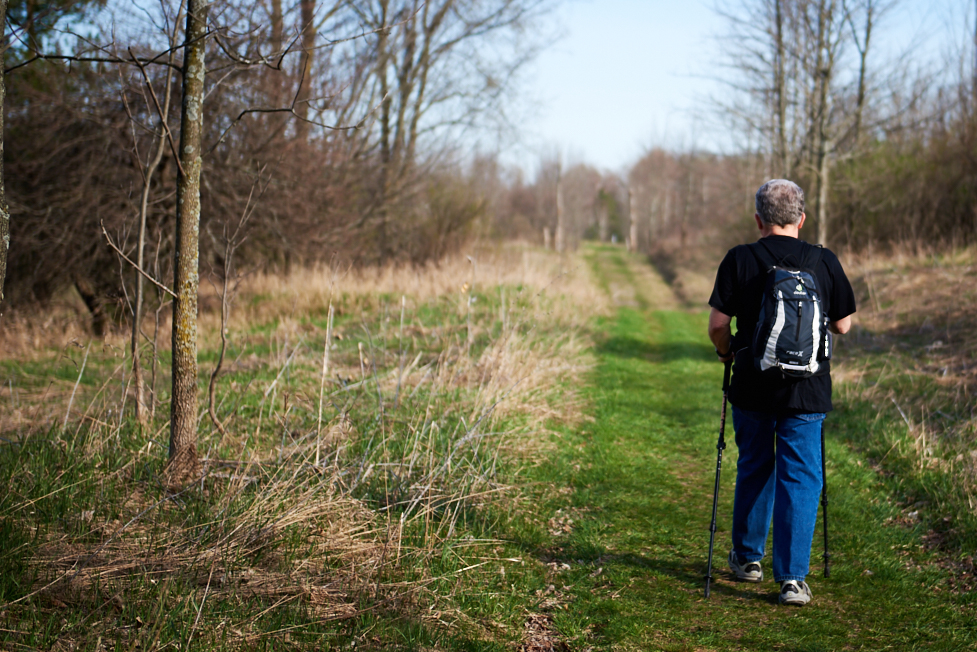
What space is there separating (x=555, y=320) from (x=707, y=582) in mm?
9177

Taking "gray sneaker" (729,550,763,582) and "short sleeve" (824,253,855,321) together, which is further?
"gray sneaker" (729,550,763,582)

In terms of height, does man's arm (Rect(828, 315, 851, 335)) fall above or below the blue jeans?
above

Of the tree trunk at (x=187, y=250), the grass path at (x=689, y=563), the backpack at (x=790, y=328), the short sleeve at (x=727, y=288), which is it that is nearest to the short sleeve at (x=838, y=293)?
the backpack at (x=790, y=328)

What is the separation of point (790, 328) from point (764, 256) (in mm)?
444

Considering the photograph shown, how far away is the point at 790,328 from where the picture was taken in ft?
11.7

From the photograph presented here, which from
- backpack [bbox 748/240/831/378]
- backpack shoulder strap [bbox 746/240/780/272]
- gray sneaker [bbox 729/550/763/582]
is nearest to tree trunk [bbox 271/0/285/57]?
backpack shoulder strap [bbox 746/240/780/272]

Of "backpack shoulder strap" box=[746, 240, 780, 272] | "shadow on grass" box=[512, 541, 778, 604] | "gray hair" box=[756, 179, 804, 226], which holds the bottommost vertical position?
"shadow on grass" box=[512, 541, 778, 604]

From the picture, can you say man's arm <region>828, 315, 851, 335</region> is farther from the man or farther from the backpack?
the backpack

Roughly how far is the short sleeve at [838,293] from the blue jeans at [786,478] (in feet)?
1.79

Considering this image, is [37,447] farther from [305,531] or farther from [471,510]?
[471,510]

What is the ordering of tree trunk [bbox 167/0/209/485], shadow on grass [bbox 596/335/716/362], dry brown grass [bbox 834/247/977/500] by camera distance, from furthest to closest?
shadow on grass [bbox 596/335/716/362]
dry brown grass [bbox 834/247/977/500]
tree trunk [bbox 167/0/209/485]

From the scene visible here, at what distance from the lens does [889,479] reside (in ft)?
18.7

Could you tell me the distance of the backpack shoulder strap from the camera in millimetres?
3771

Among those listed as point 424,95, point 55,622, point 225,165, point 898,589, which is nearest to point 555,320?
point 225,165
